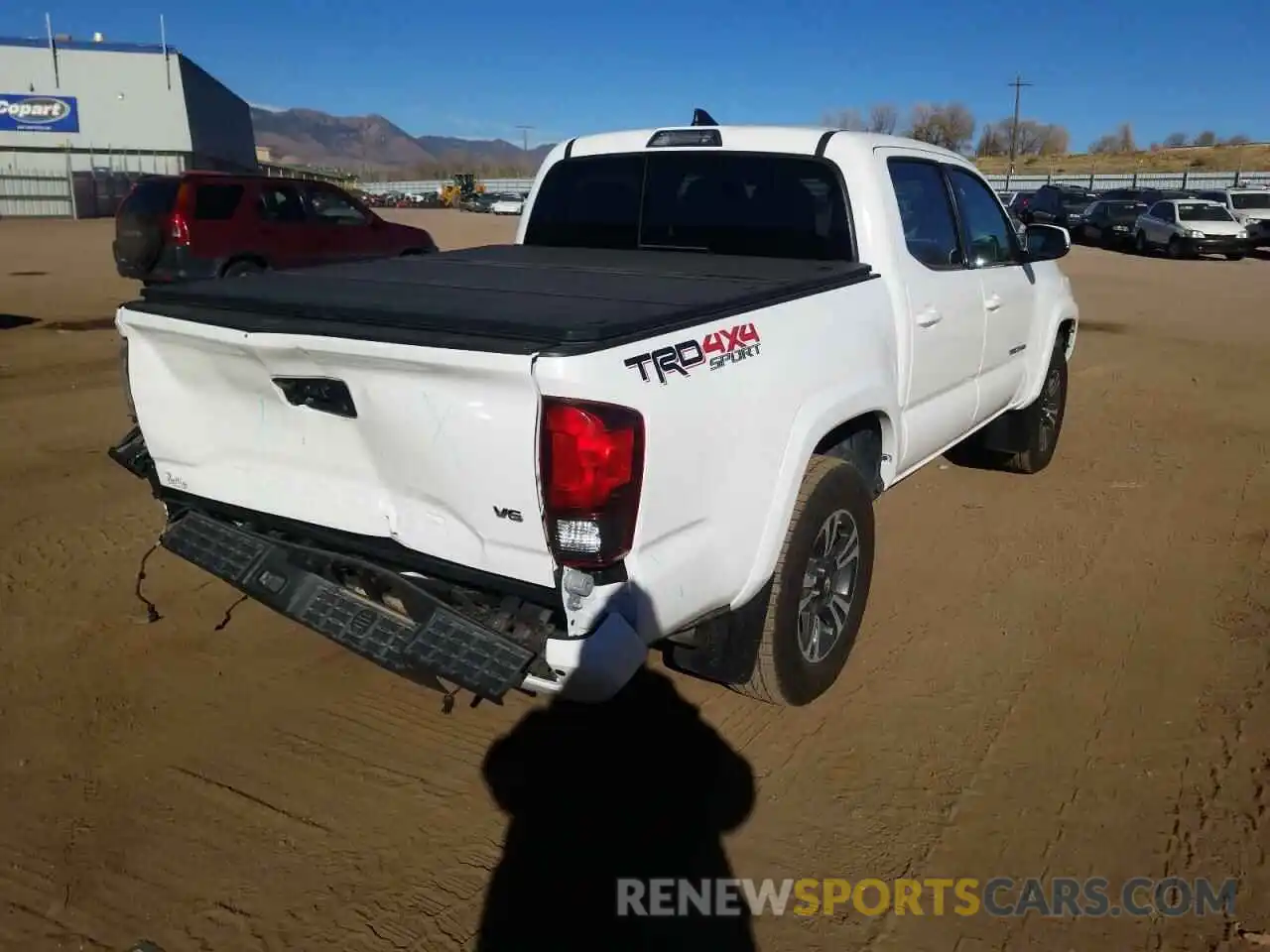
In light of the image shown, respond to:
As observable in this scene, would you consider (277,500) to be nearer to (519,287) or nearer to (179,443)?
(179,443)

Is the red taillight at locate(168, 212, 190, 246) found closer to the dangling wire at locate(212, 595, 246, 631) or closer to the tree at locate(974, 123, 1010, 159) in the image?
the dangling wire at locate(212, 595, 246, 631)

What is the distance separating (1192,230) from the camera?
2659cm

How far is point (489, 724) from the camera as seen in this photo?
3.62 meters

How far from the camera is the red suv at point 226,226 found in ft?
43.0

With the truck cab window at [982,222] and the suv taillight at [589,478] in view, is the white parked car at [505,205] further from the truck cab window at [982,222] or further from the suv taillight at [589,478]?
the suv taillight at [589,478]

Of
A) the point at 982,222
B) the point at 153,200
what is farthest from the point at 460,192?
the point at 982,222

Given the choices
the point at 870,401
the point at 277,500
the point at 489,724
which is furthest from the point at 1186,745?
the point at 277,500

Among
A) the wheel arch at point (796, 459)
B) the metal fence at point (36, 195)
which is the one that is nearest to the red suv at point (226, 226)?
the wheel arch at point (796, 459)

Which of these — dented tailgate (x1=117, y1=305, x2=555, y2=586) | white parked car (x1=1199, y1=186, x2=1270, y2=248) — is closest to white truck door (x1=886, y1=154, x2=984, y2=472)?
dented tailgate (x1=117, y1=305, x2=555, y2=586)

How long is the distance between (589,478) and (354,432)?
0.83 m

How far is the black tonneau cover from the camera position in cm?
265

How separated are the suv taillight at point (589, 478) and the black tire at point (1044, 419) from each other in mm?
4226

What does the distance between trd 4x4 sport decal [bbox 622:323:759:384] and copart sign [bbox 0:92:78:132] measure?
54.5m

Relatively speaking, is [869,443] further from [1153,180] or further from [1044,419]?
[1153,180]
